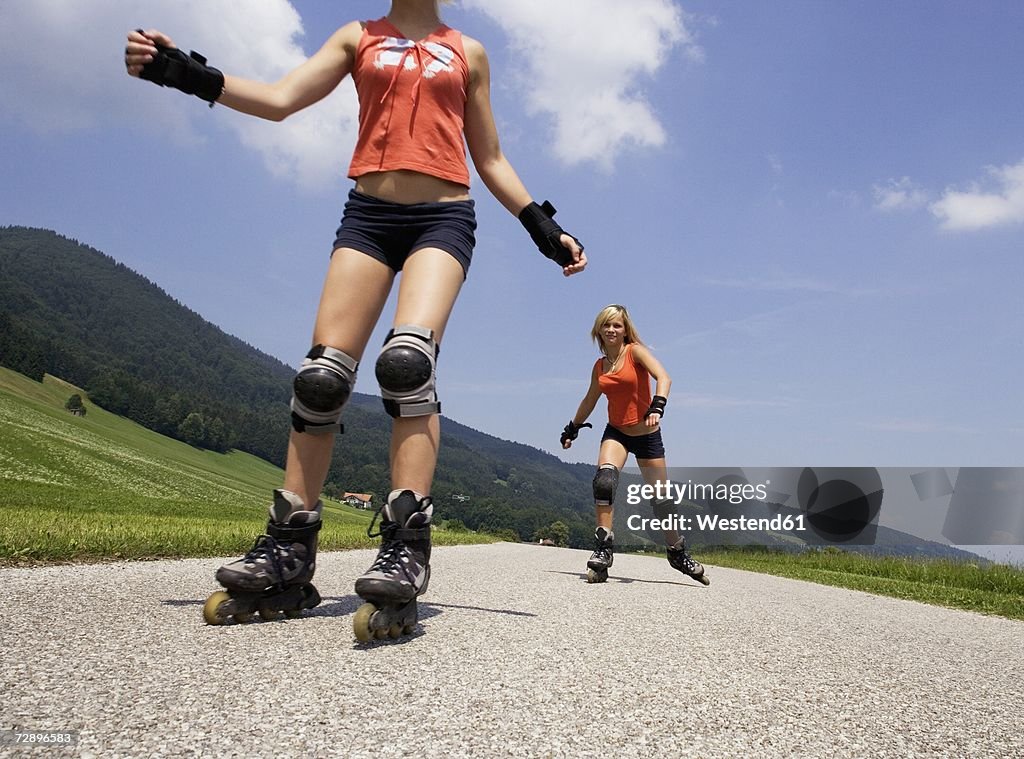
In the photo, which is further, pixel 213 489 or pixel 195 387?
pixel 195 387

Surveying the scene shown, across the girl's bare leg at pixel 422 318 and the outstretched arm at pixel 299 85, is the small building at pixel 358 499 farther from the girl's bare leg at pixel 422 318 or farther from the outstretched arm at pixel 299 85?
the girl's bare leg at pixel 422 318

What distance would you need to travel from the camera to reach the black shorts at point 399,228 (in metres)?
2.69

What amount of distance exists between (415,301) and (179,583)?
6.20 feet

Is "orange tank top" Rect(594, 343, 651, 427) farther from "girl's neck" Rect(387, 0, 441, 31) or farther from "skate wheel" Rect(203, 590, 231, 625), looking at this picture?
"skate wheel" Rect(203, 590, 231, 625)

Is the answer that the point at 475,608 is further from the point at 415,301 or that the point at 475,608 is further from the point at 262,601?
the point at 415,301

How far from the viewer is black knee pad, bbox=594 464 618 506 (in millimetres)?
5895

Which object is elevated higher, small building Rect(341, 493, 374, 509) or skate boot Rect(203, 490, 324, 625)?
Answer: skate boot Rect(203, 490, 324, 625)

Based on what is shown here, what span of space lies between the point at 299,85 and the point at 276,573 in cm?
214

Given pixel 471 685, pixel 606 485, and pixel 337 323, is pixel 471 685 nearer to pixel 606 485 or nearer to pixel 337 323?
pixel 337 323

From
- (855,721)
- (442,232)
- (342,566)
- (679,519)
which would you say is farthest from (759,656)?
(679,519)

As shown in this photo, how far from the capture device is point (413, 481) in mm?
2385

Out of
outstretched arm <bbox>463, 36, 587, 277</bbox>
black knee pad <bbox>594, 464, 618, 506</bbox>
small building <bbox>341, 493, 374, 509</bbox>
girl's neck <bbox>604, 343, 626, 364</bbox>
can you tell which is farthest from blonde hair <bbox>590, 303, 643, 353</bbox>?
small building <bbox>341, 493, 374, 509</bbox>

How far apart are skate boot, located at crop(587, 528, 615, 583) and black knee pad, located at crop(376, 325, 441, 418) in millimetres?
3093

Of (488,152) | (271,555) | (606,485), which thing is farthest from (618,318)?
(271,555)
